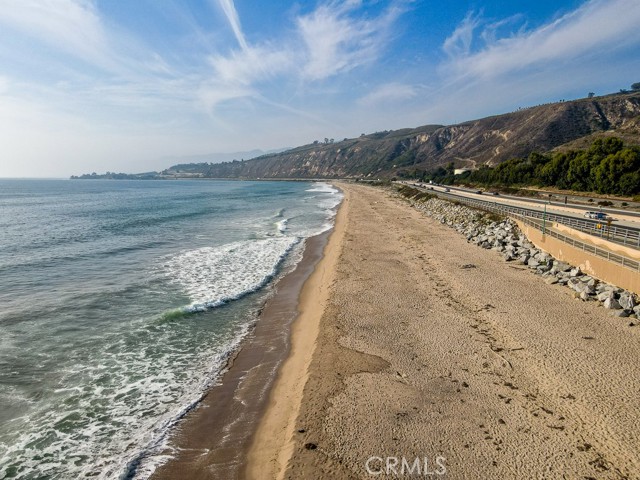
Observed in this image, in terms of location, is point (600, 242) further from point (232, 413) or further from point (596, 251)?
point (232, 413)

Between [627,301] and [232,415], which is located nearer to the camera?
[232,415]

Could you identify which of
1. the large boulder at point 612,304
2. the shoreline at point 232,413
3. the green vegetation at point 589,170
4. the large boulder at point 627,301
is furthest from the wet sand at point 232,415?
the green vegetation at point 589,170

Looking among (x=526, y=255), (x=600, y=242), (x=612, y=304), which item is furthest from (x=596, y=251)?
(x=526, y=255)

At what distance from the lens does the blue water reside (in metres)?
9.32

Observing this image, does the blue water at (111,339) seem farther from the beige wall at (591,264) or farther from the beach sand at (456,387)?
the beige wall at (591,264)

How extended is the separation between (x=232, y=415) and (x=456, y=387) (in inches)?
254

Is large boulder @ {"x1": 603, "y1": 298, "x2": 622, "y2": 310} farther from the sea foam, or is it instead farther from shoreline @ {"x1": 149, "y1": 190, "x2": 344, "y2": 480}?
the sea foam

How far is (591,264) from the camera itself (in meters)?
19.8

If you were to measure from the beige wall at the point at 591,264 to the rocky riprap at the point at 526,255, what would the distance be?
33cm

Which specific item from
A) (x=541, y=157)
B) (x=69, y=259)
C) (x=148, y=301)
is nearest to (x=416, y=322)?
(x=148, y=301)

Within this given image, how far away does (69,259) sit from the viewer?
2748cm

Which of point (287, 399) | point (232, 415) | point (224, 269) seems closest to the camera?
point (232, 415)

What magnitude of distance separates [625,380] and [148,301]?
1941cm

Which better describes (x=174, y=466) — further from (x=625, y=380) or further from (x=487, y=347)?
(x=625, y=380)
